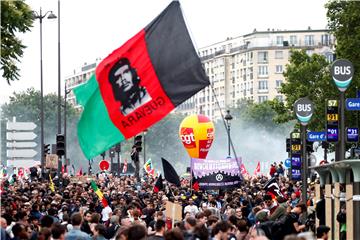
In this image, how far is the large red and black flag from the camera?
22.7 metres

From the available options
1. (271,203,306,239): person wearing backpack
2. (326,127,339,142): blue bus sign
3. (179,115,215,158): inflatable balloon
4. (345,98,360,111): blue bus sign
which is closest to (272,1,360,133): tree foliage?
(179,115,215,158): inflatable balloon

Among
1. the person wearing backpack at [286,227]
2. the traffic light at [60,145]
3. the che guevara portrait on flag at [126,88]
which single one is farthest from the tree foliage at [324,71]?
the che guevara portrait on flag at [126,88]

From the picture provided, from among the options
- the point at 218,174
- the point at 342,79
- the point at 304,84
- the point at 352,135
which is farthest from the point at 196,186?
the point at 304,84

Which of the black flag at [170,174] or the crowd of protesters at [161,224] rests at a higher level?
the black flag at [170,174]

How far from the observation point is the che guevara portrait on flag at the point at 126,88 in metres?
22.7

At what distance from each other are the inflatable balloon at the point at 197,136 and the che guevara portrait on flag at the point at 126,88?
67.9m

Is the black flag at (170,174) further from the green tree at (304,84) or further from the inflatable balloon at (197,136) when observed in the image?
the inflatable balloon at (197,136)

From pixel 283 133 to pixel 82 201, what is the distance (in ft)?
510

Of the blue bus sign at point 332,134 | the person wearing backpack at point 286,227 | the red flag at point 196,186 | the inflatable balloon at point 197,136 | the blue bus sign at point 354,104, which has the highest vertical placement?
the inflatable balloon at point 197,136

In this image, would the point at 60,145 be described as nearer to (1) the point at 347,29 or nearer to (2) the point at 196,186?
(2) the point at 196,186

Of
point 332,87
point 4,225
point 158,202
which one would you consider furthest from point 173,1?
point 332,87

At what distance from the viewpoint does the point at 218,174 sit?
4700cm

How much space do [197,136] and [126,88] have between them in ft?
230

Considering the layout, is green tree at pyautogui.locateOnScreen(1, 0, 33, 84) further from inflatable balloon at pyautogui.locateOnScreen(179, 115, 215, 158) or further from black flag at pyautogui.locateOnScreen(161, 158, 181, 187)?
inflatable balloon at pyautogui.locateOnScreen(179, 115, 215, 158)
